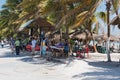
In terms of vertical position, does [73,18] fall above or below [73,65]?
above

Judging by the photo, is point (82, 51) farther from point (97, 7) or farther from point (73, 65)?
point (97, 7)

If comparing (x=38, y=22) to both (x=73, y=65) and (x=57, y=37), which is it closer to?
(x=73, y=65)

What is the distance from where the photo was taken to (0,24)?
62.6 metres

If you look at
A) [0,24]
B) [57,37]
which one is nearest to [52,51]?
[57,37]

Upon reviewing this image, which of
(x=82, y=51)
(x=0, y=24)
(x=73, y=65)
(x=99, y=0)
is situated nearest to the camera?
(x=99, y=0)

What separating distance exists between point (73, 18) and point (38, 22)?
21.8 feet

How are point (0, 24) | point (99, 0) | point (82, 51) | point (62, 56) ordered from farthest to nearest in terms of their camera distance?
1. point (0, 24)
2. point (82, 51)
3. point (62, 56)
4. point (99, 0)

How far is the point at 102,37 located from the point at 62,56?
17890 millimetres

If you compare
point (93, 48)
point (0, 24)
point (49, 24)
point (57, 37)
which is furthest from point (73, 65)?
point (0, 24)

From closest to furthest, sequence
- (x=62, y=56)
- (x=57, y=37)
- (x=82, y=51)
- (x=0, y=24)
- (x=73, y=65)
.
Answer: (x=73, y=65)
(x=62, y=56)
(x=82, y=51)
(x=57, y=37)
(x=0, y=24)

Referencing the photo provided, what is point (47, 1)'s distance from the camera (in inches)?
996

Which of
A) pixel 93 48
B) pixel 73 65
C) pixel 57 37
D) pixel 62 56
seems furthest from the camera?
pixel 57 37

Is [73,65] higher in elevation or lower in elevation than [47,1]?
lower

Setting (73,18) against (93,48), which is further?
(93,48)
